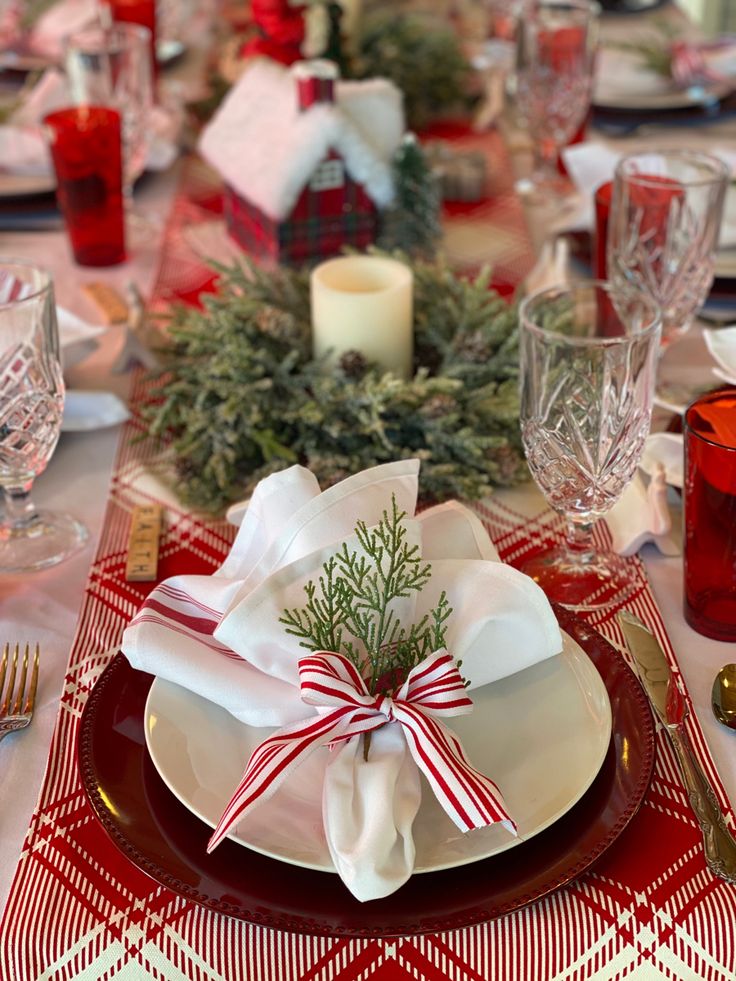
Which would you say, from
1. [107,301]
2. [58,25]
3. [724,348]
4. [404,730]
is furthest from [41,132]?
[404,730]

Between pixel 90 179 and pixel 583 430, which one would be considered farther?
pixel 90 179

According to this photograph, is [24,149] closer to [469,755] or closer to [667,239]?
[667,239]

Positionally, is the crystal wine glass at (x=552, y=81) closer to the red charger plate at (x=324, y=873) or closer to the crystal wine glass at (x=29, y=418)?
the crystal wine glass at (x=29, y=418)

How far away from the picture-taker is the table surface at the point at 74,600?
67 cm

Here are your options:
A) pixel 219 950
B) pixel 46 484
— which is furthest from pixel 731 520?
pixel 46 484

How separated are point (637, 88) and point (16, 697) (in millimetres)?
1490

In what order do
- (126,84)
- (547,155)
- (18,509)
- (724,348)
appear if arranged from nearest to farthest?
(18,509) < (724,348) < (126,84) < (547,155)

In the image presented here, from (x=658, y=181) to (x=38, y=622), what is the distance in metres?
0.68

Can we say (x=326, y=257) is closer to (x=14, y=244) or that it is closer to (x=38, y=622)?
(x=14, y=244)

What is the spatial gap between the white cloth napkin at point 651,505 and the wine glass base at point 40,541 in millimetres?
419

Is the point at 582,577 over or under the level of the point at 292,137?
under

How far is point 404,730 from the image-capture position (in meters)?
0.59

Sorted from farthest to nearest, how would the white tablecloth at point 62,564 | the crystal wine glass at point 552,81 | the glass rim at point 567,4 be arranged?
the glass rim at point 567,4, the crystal wine glass at point 552,81, the white tablecloth at point 62,564

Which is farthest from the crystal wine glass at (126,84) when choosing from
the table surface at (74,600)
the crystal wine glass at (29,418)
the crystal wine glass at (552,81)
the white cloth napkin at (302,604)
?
the white cloth napkin at (302,604)
